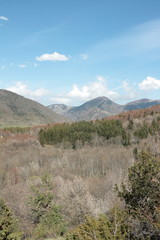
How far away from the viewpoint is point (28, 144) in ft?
256

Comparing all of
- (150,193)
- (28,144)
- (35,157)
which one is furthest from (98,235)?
(28,144)

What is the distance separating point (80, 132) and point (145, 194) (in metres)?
64.3

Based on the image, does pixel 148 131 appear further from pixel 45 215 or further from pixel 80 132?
pixel 45 215

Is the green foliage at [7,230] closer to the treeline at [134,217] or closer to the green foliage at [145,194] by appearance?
the treeline at [134,217]

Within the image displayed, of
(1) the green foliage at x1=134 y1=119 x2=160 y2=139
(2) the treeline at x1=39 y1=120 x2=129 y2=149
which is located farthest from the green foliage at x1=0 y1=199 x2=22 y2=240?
(2) the treeline at x1=39 y1=120 x2=129 y2=149

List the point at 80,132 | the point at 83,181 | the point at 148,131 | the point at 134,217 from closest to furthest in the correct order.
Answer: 1. the point at 134,217
2. the point at 83,181
3. the point at 148,131
4. the point at 80,132

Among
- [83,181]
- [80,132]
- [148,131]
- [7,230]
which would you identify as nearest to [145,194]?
[7,230]

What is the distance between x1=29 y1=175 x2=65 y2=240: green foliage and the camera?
63.1ft

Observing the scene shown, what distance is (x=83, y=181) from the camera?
35594 mm

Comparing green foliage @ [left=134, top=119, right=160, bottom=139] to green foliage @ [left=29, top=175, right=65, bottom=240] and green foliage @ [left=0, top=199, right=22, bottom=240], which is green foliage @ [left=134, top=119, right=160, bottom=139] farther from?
green foliage @ [left=0, top=199, right=22, bottom=240]

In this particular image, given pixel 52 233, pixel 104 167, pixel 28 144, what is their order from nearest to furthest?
1. pixel 52 233
2. pixel 104 167
3. pixel 28 144

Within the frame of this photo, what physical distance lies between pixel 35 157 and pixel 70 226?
1715 inches

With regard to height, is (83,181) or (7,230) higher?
(7,230)

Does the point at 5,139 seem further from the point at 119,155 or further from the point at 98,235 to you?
the point at 98,235
